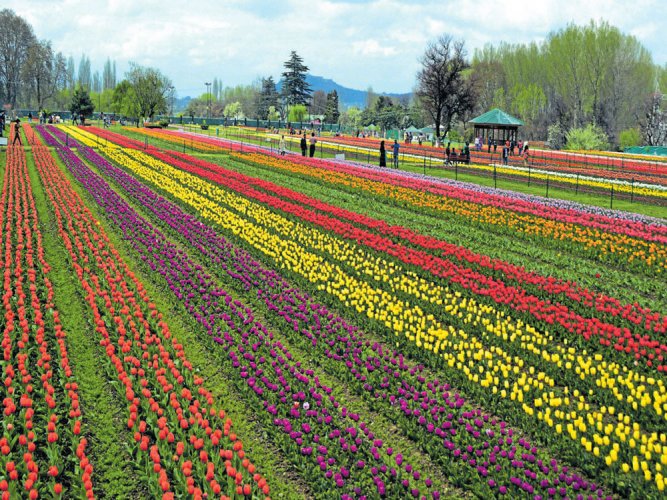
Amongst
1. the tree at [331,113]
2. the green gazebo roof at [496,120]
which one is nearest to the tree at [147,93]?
the tree at [331,113]

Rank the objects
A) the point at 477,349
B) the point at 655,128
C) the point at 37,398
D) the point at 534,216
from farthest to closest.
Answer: the point at 655,128
the point at 534,216
the point at 477,349
the point at 37,398

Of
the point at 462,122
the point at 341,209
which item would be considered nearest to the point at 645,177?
the point at 341,209

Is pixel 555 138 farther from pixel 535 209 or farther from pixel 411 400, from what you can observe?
pixel 411 400

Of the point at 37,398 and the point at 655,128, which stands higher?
the point at 655,128

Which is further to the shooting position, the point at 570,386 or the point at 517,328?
the point at 517,328

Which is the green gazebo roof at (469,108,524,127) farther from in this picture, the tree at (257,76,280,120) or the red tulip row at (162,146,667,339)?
the tree at (257,76,280,120)

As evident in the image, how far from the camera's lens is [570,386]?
27.5 feet

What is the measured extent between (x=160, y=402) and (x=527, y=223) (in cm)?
1445

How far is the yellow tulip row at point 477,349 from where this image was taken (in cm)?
682

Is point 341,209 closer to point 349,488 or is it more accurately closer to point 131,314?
point 131,314

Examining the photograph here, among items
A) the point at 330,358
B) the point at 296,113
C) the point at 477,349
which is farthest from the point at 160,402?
the point at 296,113

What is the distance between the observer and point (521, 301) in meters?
11.4

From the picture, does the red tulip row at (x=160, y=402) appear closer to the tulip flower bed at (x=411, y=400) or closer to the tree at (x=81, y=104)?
the tulip flower bed at (x=411, y=400)

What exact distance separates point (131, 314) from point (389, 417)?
17.6 feet
